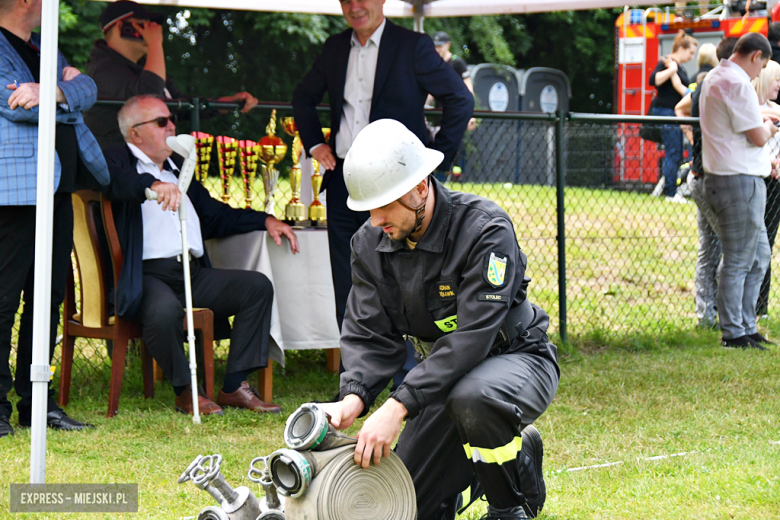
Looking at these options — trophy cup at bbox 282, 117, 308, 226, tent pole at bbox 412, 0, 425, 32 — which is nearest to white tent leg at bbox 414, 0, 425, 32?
tent pole at bbox 412, 0, 425, 32

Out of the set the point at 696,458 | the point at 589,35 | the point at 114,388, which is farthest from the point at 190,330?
the point at 589,35

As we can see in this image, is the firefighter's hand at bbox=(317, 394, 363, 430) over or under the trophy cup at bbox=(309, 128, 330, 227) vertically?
under

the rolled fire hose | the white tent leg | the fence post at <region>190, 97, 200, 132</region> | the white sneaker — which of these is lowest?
the rolled fire hose

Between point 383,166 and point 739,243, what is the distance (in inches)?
161

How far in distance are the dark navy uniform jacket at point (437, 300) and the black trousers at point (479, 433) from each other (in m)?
0.06

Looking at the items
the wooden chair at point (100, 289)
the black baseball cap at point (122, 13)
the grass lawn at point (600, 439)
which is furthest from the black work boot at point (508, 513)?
the black baseball cap at point (122, 13)

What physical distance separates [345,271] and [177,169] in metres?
1.05

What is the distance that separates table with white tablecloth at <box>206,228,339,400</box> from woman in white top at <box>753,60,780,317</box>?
10.7 ft

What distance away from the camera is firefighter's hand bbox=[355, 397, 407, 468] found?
8.02ft

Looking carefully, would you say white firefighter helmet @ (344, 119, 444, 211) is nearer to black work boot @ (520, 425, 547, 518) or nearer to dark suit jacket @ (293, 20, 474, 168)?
black work boot @ (520, 425, 547, 518)

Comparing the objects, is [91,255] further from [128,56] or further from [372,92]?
[372,92]

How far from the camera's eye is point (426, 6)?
6.53m

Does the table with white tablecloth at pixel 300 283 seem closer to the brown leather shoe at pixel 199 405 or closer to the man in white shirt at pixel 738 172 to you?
the brown leather shoe at pixel 199 405

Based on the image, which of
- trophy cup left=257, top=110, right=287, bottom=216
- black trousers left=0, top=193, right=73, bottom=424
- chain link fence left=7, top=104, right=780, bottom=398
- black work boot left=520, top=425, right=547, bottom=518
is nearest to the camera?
black work boot left=520, top=425, right=547, bottom=518
